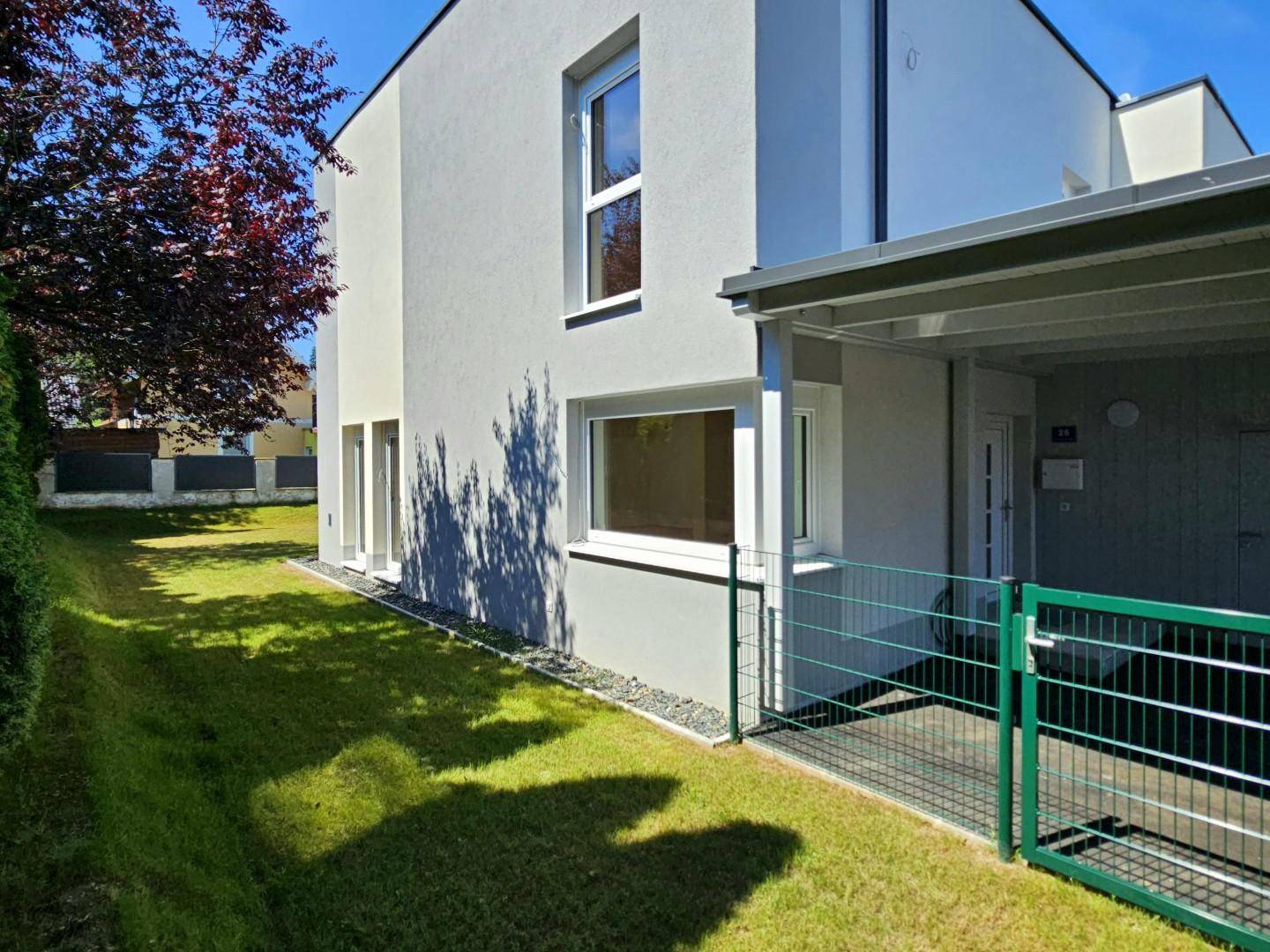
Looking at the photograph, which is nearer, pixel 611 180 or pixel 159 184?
pixel 159 184

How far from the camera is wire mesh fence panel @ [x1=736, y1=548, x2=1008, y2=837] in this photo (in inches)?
190

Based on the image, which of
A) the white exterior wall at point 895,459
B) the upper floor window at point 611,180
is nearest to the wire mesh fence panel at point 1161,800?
the white exterior wall at point 895,459

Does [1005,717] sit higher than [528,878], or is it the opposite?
[1005,717]

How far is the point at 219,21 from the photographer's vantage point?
704cm

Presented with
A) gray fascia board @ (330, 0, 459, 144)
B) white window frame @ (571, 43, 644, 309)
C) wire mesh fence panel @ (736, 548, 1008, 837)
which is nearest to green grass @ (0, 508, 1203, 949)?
wire mesh fence panel @ (736, 548, 1008, 837)

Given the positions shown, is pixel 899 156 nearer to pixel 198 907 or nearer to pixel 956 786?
pixel 956 786

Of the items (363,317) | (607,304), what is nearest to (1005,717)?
(607,304)

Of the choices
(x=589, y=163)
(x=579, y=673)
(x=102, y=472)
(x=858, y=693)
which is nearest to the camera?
(x=858, y=693)

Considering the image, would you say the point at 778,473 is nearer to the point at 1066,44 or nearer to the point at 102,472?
the point at 1066,44

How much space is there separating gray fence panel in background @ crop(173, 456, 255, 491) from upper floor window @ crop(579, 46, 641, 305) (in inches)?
898

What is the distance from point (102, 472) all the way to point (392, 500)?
55.7ft

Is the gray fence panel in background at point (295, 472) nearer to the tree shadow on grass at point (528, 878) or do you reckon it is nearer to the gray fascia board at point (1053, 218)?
the tree shadow on grass at point (528, 878)

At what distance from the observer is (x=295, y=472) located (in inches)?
1101

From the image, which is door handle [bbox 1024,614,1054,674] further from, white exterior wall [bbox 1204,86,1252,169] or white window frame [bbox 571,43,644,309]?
white exterior wall [bbox 1204,86,1252,169]
